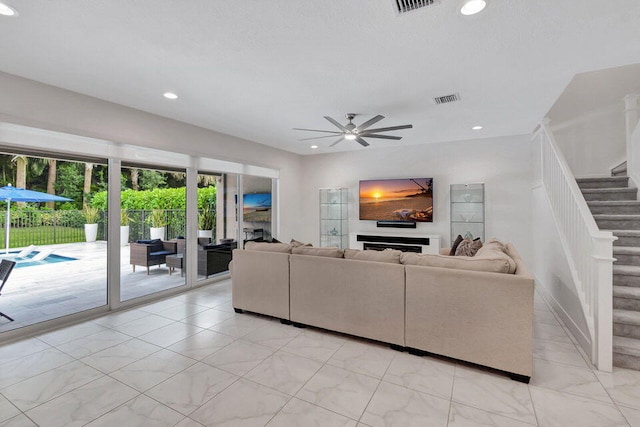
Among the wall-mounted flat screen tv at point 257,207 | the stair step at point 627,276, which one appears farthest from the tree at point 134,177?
the stair step at point 627,276

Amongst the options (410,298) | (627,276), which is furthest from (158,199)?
(627,276)

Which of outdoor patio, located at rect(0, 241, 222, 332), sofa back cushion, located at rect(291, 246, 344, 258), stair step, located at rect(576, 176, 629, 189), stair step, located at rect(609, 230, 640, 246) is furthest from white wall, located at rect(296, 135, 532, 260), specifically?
outdoor patio, located at rect(0, 241, 222, 332)

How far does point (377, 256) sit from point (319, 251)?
66 centimetres

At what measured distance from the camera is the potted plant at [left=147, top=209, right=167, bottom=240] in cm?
469

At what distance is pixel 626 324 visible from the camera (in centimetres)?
261

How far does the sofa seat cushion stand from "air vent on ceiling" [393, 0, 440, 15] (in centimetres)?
197

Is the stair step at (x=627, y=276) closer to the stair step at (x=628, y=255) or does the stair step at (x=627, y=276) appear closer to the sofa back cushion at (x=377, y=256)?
the stair step at (x=628, y=255)

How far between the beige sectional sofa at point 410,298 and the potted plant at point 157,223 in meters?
2.16

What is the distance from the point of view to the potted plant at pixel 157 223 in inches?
185

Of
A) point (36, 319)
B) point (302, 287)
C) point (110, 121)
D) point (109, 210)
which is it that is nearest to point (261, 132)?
point (110, 121)

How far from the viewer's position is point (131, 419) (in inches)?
73.7

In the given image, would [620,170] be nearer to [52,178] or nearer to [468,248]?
[468,248]

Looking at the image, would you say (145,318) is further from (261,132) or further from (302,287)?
(261,132)

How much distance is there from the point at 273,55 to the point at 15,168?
121 inches
